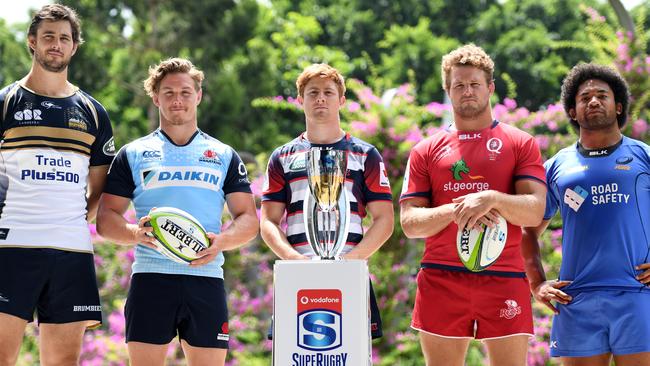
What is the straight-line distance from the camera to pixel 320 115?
4.98m

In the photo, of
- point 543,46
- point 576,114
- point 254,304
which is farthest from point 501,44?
point 576,114

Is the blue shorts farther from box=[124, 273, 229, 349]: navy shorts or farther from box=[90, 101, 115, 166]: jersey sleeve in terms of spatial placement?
box=[90, 101, 115, 166]: jersey sleeve

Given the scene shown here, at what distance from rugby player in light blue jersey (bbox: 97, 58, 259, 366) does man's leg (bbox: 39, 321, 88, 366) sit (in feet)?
0.97

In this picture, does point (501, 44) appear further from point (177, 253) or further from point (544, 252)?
point (177, 253)

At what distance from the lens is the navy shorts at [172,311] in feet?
15.8

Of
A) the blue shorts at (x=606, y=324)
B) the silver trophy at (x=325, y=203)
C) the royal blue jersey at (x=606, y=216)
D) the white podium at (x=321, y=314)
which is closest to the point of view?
the white podium at (x=321, y=314)

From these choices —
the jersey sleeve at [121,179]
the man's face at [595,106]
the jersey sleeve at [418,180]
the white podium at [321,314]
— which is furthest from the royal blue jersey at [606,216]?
the jersey sleeve at [121,179]

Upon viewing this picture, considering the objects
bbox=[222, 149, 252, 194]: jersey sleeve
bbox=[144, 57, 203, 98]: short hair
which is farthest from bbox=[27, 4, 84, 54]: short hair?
bbox=[222, 149, 252, 194]: jersey sleeve

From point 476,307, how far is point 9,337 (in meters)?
2.41

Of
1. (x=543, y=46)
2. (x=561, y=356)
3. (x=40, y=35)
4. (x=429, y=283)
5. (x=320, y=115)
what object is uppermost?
(x=543, y=46)

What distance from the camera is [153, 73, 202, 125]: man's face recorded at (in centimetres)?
509

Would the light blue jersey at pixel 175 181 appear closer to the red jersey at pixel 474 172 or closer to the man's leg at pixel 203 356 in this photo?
the man's leg at pixel 203 356

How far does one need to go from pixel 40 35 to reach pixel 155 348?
71.1 inches

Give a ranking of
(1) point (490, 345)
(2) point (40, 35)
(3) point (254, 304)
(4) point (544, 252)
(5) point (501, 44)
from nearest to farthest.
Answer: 1. (1) point (490, 345)
2. (2) point (40, 35)
3. (4) point (544, 252)
4. (3) point (254, 304)
5. (5) point (501, 44)
